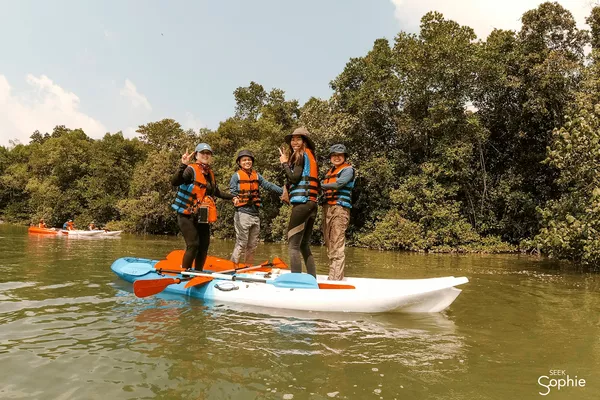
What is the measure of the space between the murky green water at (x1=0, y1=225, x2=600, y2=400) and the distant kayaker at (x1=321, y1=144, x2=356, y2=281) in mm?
1044

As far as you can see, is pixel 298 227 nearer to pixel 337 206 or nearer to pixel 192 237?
pixel 337 206

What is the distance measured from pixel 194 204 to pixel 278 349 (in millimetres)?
2777

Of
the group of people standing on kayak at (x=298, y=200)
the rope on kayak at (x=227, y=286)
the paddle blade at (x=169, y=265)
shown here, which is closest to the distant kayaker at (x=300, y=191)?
the group of people standing on kayak at (x=298, y=200)

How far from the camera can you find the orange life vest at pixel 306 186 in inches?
212

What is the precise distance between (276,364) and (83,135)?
5706 cm

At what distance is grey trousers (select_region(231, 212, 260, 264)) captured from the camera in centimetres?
660

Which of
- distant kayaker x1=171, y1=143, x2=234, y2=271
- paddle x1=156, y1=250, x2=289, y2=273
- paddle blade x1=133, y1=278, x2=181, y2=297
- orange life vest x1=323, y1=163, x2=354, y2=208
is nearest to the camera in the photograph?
paddle blade x1=133, y1=278, x2=181, y2=297

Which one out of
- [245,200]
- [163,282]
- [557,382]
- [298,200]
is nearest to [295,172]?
[298,200]

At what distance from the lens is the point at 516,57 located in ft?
52.9

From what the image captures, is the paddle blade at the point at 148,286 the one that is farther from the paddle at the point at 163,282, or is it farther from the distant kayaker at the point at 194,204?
the distant kayaker at the point at 194,204

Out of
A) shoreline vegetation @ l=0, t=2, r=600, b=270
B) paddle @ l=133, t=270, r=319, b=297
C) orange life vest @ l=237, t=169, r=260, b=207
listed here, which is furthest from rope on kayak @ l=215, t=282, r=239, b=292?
shoreline vegetation @ l=0, t=2, r=600, b=270

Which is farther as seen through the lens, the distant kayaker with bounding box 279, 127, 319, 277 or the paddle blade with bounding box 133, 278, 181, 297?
the distant kayaker with bounding box 279, 127, 319, 277

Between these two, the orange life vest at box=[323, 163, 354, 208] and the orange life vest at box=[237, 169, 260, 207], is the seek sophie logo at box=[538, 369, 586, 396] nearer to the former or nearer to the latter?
the orange life vest at box=[323, 163, 354, 208]

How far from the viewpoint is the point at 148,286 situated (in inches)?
200
